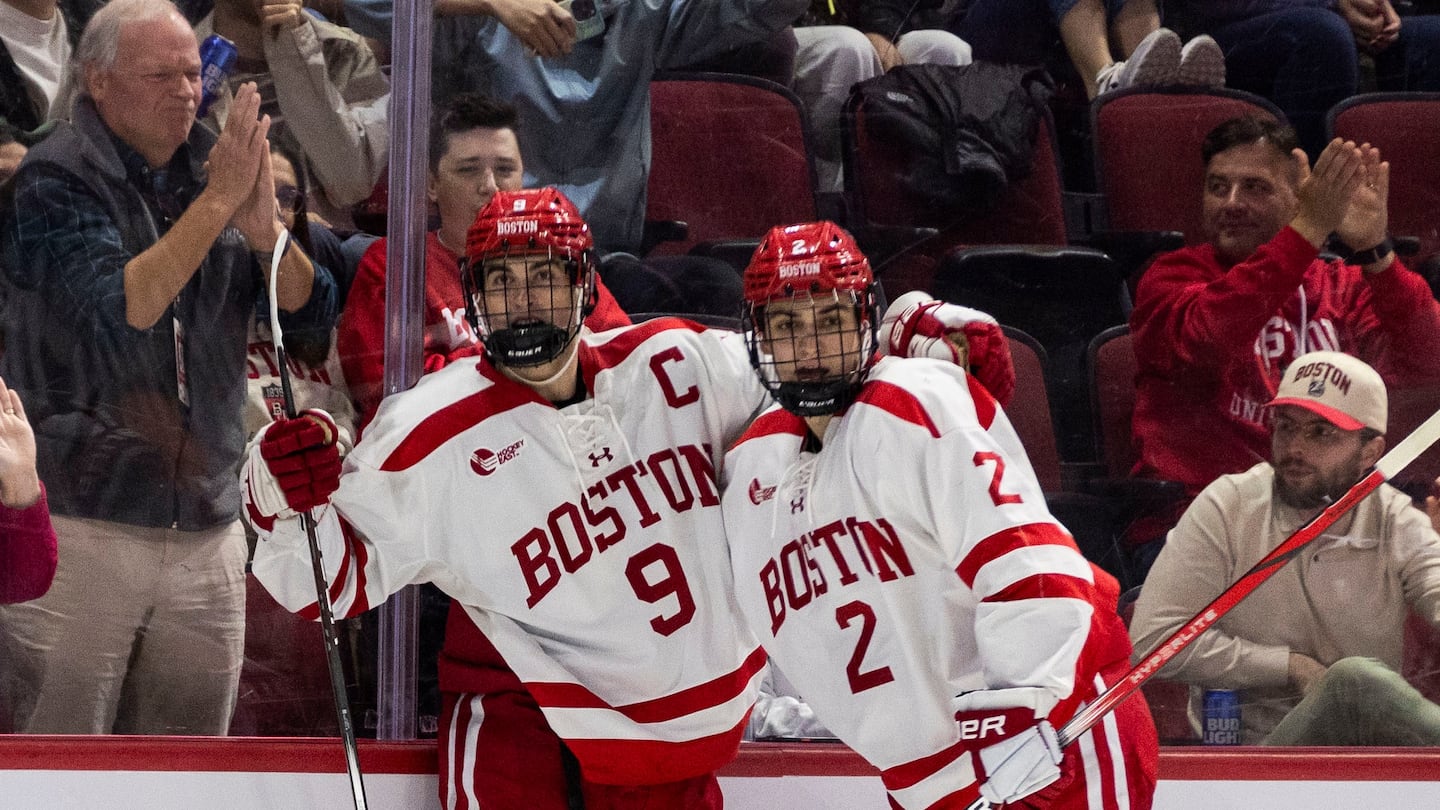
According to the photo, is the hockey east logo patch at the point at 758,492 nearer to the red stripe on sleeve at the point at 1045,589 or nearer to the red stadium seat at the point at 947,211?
the red stripe on sleeve at the point at 1045,589

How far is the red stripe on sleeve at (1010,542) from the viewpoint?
194 cm

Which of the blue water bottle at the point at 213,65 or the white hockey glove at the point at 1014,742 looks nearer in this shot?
the white hockey glove at the point at 1014,742

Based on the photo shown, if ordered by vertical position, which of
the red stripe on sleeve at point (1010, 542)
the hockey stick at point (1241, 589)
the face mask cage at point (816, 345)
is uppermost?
the face mask cage at point (816, 345)

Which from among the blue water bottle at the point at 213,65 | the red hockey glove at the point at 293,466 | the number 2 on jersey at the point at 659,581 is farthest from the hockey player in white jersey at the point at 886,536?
the blue water bottle at the point at 213,65

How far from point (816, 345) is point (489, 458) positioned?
19.3 inches

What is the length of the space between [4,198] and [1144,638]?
Answer: 1.80 meters

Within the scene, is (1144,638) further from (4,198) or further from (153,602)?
(4,198)

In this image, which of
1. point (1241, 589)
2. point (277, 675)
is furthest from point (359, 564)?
point (1241, 589)

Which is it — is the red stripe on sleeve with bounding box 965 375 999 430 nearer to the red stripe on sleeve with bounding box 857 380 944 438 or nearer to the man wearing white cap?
the red stripe on sleeve with bounding box 857 380 944 438

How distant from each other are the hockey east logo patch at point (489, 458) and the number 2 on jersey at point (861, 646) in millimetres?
503

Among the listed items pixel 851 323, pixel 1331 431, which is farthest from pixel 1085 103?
pixel 851 323

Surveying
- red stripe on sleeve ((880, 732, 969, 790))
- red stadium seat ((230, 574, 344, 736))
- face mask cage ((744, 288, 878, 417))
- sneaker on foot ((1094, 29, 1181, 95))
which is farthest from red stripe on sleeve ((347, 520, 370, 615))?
sneaker on foot ((1094, 29, 1181, 95))

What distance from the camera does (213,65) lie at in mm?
2381

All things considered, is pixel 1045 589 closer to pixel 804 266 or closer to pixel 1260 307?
pixel 804 266
